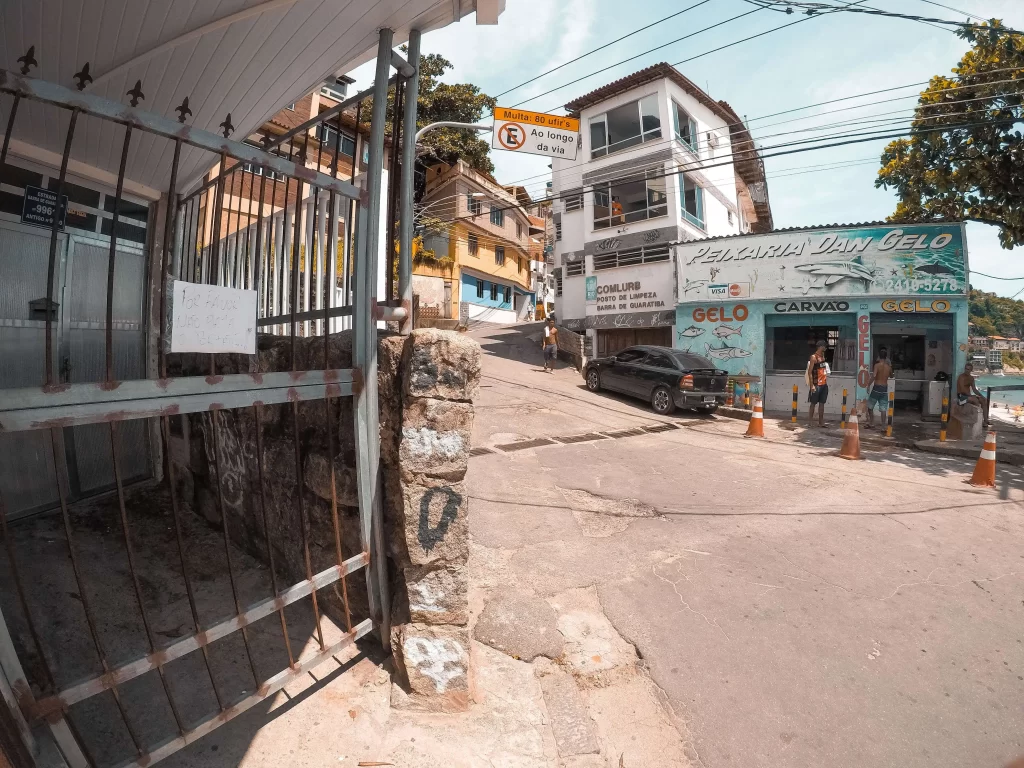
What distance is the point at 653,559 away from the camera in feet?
14.2

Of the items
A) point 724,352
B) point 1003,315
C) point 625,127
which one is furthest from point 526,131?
point 1003,315

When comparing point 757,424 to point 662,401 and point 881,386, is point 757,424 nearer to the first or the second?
point 662,401

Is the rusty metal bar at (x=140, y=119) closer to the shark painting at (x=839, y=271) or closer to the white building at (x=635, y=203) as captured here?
the shark painting at (x=839, y=271)

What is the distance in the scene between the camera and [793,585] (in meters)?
3.95

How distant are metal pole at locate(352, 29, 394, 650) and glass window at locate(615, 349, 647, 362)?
10.7 meters

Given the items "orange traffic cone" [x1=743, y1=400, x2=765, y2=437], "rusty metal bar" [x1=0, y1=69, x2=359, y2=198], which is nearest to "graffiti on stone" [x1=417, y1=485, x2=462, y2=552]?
"rusty metal bar" [x1=0, y1=69, x2=359, y2=198]

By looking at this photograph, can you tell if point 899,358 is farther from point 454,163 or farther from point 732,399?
point 454,163

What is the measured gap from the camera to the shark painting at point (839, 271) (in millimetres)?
13234

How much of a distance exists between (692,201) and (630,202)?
2360 mm

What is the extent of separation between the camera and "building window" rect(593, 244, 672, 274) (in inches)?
715

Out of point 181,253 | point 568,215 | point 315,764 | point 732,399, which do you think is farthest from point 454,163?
point 315,764

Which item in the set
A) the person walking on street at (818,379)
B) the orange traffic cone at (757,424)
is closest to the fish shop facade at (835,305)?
the person walking on street at (818,379)

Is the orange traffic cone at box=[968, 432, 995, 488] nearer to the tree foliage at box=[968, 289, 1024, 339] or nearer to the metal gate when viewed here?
the metal gate

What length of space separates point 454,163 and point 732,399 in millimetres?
18989
